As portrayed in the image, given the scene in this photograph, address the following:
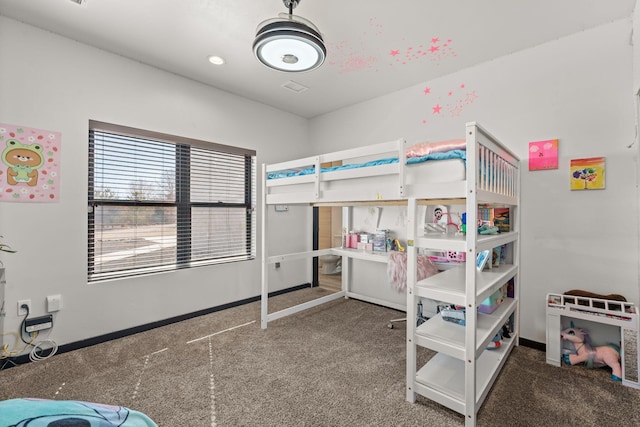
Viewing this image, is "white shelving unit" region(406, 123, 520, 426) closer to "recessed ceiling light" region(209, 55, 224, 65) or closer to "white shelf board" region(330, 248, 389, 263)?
"white shelf board" region(330, 248, 389, 263)

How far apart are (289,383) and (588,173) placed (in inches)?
103

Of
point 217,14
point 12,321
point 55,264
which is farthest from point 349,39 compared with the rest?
point 12,321

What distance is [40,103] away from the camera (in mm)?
2123

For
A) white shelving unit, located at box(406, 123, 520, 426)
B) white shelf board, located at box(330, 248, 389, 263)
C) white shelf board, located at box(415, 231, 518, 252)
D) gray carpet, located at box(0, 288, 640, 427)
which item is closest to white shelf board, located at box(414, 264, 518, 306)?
white shelving unit, located at box(406, 123, 520, 426)

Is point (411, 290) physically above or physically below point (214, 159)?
below

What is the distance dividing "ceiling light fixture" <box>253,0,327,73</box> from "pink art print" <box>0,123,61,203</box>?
1.80m

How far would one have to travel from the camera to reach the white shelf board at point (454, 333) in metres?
1.55

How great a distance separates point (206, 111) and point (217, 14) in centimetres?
125

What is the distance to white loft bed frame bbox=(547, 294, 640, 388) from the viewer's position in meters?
1.78

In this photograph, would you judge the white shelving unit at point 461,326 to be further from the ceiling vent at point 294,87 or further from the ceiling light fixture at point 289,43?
the ceiling vent at point 294,87

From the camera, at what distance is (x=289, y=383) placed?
5.99 ft

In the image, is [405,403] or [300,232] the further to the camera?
[300,232]

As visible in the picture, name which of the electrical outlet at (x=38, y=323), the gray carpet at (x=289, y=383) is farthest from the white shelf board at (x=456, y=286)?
the electrical outlet at (x=38, y=323)

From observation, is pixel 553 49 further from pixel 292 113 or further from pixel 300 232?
pixel 300 232
